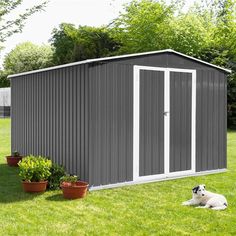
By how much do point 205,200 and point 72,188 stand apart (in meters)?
1.93

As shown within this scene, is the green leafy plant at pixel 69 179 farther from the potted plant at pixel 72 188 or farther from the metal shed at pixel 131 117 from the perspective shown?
the metal shed at pixel 131 117

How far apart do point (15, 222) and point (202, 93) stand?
474cm

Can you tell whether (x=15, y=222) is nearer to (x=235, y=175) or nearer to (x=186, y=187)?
(x=186, y=187)

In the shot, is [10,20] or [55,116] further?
[55,116]

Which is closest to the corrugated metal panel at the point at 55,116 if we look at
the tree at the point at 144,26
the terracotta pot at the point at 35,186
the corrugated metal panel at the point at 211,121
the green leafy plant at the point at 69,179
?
the green leafy plant at the point at 69,179

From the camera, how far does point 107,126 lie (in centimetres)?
707

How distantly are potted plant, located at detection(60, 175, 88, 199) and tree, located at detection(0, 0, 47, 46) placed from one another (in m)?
2.58

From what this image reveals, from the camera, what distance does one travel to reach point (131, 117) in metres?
7.37

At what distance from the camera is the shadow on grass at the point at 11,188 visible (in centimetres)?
640


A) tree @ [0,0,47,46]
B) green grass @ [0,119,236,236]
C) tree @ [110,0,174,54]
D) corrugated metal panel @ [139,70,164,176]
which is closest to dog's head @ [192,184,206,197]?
green grass @ [0,119,236,236]

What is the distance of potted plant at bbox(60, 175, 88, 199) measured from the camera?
625 centimetres

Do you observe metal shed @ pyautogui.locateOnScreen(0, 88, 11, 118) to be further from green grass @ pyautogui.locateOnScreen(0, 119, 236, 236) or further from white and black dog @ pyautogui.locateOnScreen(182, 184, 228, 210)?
white and black dog @ pyautogui.locateOnScreen(182, 184, 228, 210)

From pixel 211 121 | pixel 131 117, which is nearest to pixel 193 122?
pixel 211 121

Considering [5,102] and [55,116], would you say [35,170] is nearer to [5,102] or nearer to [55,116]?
[55,116]
